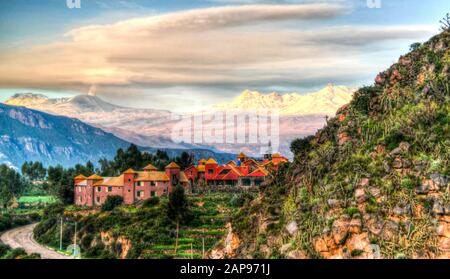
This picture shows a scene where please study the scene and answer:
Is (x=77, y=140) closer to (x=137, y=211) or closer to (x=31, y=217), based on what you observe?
(x=31, y=217)

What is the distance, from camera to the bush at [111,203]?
33781mm

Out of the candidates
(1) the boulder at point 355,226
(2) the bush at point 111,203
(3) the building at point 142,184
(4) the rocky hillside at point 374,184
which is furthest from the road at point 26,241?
(1) the boulder at point 355,226

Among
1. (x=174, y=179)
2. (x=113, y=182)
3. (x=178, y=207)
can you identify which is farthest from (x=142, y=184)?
(x=178, y=207)

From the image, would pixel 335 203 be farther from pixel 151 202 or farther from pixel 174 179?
pixel 174 179

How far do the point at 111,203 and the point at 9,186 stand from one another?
17.0 metres

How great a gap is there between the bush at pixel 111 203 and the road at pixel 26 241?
353 centimetres

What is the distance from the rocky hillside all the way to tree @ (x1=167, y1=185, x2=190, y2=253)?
8.87 m

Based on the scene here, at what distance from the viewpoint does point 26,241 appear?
33.6 meters

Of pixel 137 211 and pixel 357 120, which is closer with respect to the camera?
pixel 357 120

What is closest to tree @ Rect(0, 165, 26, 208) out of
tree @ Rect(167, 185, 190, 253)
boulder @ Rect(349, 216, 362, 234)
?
tree @ Rect(167, 185, 190, 253)

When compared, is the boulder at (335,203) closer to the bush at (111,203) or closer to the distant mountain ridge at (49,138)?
the bush at (111,203)
